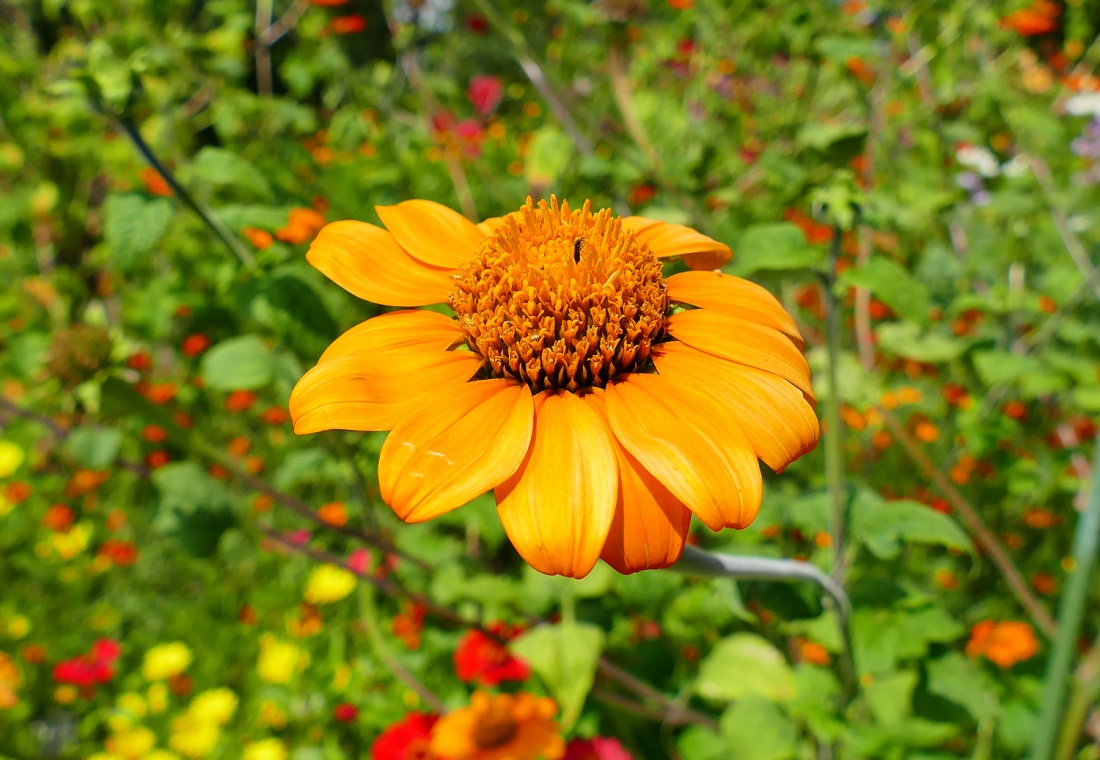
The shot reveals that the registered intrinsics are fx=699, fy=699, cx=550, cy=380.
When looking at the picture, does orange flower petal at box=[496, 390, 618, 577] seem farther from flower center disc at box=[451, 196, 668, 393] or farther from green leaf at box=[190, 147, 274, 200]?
green leaf at box=[190, 147, 274, 200]

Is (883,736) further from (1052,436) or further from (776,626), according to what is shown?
(1052,436)

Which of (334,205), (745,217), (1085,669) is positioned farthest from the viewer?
(334,205)

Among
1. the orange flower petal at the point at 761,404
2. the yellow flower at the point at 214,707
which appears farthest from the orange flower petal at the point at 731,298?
the yellow flower at the point at 214,707

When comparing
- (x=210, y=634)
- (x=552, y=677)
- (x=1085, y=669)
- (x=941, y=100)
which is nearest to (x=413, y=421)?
(x=1085, y=669)

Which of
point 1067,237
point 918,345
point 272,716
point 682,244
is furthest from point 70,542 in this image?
point 1067,237

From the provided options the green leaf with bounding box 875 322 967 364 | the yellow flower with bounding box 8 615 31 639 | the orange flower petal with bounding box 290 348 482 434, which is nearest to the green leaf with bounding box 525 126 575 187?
the green leaf with bounding box 875 322 967 364

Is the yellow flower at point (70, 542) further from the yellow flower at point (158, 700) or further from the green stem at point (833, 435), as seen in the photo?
the green stem at point (833, 435)
